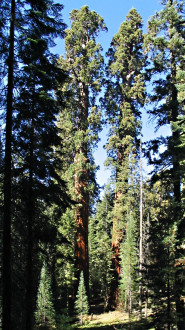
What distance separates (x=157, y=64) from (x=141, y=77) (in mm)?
11258

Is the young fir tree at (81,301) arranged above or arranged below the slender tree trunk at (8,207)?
below

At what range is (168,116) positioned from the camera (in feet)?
41.1

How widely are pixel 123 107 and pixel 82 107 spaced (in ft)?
14.0

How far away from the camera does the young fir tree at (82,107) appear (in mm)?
19359

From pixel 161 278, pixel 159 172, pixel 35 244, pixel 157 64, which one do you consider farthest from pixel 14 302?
pixel 157 64

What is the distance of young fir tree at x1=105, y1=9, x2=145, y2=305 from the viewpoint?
2230 centimetres

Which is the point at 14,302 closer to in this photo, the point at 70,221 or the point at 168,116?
A: the point at 168,116

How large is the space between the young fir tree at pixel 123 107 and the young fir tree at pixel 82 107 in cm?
270

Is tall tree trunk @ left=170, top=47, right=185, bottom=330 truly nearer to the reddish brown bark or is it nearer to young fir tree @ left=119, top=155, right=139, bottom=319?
young fir tree @ left=119, top=155, right=139, bottom=319

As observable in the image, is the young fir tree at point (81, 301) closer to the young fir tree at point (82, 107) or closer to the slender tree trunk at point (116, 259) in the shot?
the young fir tree at point (82, 107)

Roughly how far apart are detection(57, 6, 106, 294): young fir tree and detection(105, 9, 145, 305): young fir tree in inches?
106

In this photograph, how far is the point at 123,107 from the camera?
23359 millimetres

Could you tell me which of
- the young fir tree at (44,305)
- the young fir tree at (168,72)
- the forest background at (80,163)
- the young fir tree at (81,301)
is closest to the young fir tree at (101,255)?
the forest background at (80,163)

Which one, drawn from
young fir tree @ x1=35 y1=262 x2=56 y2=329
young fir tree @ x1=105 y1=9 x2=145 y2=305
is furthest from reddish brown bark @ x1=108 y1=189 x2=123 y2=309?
young fir tree @ x1=35 y1=262 x2=56 y2=329
